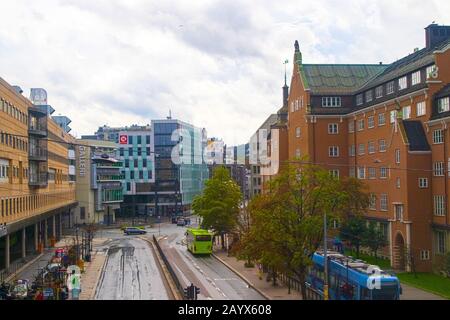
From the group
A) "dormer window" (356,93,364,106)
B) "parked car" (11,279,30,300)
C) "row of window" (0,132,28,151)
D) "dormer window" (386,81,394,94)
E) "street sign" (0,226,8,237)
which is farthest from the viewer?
"dormer window" (356,93,364,106)

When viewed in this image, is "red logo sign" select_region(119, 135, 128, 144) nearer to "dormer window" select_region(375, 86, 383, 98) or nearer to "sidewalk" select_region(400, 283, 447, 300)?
"dormer window" select_region(375, 86, 383, 98)

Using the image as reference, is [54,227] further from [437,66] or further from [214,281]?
[437,66]

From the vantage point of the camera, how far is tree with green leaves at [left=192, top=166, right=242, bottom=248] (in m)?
64.8

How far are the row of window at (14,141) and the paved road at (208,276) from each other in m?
17.1

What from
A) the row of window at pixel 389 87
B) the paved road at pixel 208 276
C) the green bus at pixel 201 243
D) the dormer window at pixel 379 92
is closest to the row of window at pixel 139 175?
the paved road at pixel 208 276

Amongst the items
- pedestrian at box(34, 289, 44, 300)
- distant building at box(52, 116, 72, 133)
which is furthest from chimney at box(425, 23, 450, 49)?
distant building at box(52, 116, 72, 133)

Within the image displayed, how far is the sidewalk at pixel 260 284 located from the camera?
117ft

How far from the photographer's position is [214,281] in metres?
43.0

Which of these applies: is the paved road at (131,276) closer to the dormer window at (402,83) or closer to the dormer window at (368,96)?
the dormer window at (402,83)

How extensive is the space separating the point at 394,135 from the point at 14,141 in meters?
32.2

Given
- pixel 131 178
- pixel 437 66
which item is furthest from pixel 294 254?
pixel 131 178

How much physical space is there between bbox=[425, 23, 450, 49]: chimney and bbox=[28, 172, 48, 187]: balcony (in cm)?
4009

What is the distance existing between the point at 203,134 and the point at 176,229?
66274 millimetres

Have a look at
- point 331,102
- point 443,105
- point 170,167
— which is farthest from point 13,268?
point 170,167
